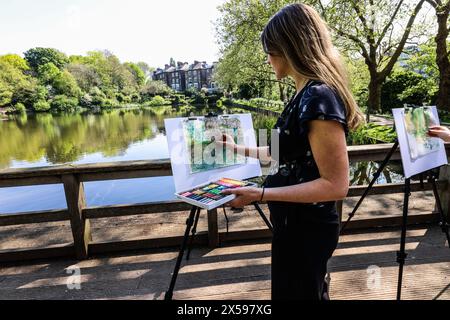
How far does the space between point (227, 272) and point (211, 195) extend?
1.35m

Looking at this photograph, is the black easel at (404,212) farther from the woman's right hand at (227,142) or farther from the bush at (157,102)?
the bush at (157,102)

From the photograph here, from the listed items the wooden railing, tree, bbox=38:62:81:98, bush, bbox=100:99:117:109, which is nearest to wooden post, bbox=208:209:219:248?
the wooden railing

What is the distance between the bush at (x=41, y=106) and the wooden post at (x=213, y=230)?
51242 millimetres

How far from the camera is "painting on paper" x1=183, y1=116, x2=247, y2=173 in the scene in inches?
77.4

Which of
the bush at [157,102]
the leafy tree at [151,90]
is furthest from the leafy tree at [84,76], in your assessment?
the leafy tree at [151,90]

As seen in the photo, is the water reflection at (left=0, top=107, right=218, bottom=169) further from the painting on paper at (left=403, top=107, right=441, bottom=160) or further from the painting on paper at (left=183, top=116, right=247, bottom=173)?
the painting on paper at (left=403, top=107, right=441, bottom=160)

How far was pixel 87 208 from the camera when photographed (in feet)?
8.86

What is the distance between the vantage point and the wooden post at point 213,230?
2850 millimetres

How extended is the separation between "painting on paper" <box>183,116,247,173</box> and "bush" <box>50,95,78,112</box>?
53131mm

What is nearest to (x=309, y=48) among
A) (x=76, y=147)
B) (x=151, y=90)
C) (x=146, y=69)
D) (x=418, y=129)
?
(x=418, y=129)
